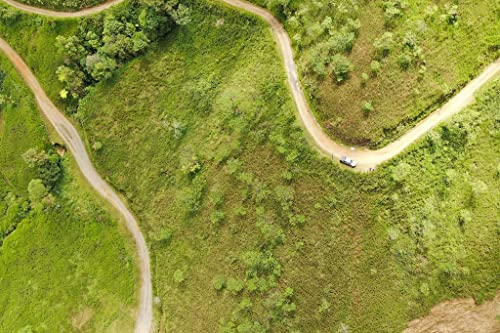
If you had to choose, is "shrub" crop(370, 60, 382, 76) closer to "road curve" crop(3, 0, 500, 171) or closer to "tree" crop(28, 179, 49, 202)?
"road curve" crop(3, 0, 500, 171)

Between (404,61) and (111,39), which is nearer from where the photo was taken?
(404,61)

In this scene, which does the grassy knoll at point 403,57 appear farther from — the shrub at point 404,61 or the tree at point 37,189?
the tree at point 37,189

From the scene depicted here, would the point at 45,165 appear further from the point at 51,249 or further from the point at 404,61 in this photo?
the point at 404,61

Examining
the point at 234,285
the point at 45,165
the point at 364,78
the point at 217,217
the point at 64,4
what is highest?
the point at 64,4

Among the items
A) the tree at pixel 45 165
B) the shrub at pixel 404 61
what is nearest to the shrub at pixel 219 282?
the tree at pixel 45 165

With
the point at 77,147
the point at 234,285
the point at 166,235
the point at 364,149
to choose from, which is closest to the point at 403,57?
the point at 364,149

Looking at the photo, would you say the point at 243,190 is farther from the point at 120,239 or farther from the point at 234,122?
the point at 120,239
